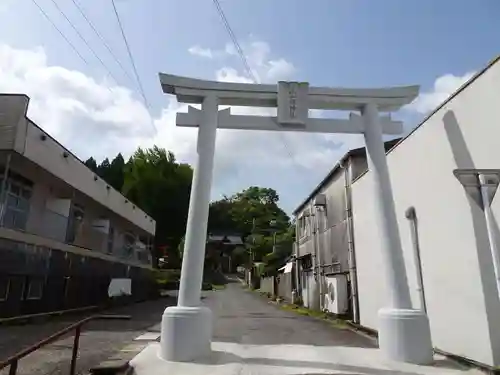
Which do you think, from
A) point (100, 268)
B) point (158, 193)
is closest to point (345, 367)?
point (100, 268)

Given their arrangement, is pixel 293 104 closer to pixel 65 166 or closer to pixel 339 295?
pixel 339 295

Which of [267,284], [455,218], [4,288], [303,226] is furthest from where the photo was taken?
[267,284]

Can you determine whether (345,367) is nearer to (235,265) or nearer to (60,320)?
(60,320)

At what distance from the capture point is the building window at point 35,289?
1376cm

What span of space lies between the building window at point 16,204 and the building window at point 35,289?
2.12 meters

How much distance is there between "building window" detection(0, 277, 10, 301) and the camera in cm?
1208

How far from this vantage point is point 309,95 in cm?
755

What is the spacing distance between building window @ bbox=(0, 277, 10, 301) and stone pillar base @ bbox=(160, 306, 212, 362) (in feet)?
27.7

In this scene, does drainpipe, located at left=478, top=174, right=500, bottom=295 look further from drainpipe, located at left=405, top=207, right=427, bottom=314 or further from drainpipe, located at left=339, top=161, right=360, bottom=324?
drainpipe, located at left=339, top=161, right=360, bottom=324

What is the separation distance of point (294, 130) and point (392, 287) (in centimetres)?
316

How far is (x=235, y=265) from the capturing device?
62.1m

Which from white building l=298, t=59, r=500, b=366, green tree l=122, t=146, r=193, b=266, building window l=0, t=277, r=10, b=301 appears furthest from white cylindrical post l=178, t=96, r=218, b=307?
green tree l=122, t=146, r=193, b=266

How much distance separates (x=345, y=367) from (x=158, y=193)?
125 ft

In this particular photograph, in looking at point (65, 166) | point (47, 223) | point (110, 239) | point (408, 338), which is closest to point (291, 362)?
point (408, 338)
